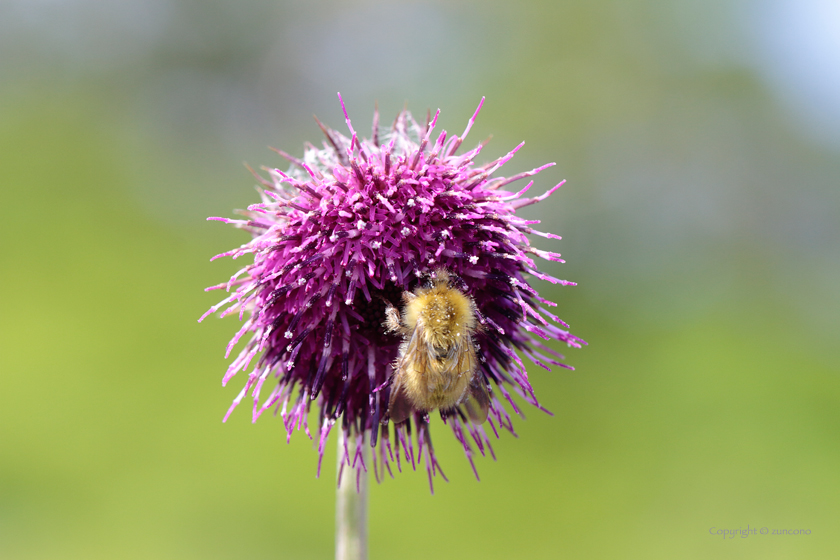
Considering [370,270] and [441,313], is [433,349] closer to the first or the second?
[441,313]

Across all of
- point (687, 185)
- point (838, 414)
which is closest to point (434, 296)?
point (838, 414)

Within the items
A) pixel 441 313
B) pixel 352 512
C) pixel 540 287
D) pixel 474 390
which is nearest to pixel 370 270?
pixel 441 313

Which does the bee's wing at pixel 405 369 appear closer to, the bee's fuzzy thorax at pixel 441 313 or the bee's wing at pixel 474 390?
the bee's fuzzy thorax at pixel 441 313

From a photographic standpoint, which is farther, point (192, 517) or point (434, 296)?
point (192, 517)

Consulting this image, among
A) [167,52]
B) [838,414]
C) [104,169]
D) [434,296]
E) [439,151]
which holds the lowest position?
[434,296]

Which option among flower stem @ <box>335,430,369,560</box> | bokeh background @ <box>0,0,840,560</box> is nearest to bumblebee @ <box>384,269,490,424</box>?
flower stem @ <box>335,430,369,560</box>

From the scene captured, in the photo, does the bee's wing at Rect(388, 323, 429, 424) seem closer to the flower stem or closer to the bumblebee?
the bumblebee

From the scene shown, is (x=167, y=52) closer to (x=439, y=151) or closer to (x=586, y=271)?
(x=586, y=271)
